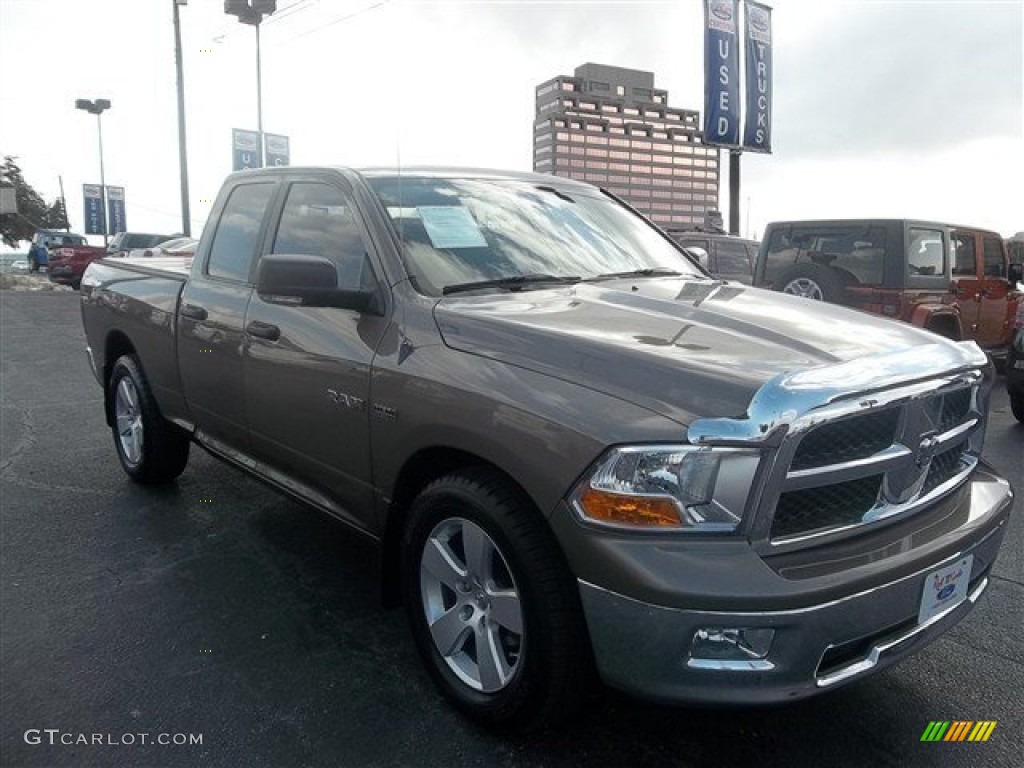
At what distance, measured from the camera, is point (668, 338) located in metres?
2.43

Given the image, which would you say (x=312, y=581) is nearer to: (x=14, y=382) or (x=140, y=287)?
(x=140, y=287)

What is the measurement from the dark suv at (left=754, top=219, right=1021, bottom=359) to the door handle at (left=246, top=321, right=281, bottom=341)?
5725mm

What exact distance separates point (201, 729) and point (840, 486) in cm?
206

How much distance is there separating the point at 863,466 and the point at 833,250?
6.88 m

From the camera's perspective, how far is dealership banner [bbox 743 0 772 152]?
14578mm

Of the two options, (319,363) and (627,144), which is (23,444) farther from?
(627,144)

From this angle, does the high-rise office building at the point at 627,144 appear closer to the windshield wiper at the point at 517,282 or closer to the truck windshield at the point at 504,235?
the truck windshield at the point at 504,235

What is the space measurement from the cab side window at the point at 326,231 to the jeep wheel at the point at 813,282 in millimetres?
5728

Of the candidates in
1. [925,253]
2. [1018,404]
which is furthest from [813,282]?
[1018,404]

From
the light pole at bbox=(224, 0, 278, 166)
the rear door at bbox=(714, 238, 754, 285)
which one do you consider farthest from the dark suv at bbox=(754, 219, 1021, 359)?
the light pole at bbox=(224, 0, 278, 166)

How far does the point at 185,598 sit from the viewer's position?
3.48 m

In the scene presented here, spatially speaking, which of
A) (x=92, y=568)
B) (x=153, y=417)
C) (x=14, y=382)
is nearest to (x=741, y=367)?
(x=92, y=568)

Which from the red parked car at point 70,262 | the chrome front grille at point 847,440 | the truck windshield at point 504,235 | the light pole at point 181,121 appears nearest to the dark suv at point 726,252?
the truck windshield at point 504,235

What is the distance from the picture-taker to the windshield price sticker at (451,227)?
3160 mm
